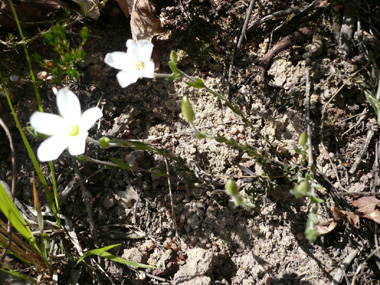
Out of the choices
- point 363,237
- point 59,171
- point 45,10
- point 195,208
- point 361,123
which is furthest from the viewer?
point 45,10

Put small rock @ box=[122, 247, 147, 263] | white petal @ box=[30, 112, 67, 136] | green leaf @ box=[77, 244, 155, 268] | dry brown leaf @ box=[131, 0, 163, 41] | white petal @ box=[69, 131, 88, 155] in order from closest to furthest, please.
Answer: white petal @ box=[69, 131, 88, 155] < white petal @ box=[30, 112, 67, 136] < green leaf @ box=[77, 244, 155, 268] < small rock @ box=[122, 247, 147, 263] < dry brown leaf @ box=[131, 0, 163, 41]

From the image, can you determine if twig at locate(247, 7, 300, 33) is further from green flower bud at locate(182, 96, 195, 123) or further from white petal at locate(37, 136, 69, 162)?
white petal at locate(37, 136, 69, 162)

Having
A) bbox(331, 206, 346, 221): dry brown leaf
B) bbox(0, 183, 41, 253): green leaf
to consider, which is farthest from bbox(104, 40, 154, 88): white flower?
bbox(331, 206, 346, 221): dry brown leaf

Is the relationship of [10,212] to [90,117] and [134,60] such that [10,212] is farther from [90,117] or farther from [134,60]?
[134,60]

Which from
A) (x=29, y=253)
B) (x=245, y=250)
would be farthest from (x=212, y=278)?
(x=29, y=253)

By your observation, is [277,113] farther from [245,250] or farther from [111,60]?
A: [111,60]

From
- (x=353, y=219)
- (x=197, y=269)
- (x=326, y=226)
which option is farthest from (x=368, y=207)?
(x=197, y=269)
